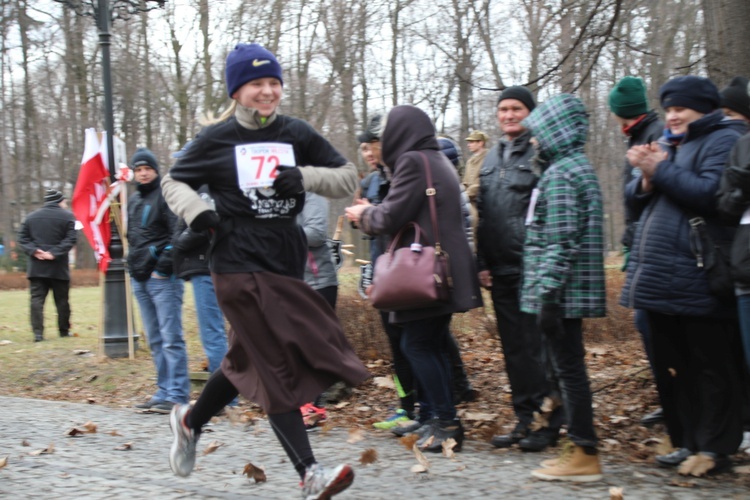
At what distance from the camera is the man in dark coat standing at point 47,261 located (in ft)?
42.0

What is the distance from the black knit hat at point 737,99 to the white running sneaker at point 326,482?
2.94m

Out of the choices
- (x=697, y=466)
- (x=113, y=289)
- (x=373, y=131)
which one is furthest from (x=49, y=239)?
(x=697, y=466)

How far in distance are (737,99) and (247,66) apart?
2755mm

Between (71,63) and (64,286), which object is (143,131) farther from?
(64,286)

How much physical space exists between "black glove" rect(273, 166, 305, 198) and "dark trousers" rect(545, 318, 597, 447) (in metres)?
1.59

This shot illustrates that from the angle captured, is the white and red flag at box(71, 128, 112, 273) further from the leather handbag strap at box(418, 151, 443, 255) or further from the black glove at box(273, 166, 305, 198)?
the black glove at box(273, 166, 305, 198)

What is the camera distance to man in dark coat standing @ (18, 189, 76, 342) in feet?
42.0

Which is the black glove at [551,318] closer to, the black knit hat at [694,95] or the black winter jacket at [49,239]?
the black knit hat at [694,95]

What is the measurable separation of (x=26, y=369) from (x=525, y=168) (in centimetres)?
683

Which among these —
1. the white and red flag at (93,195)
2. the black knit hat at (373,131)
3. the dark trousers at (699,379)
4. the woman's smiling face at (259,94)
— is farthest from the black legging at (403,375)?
the white and red flag at (93,195)

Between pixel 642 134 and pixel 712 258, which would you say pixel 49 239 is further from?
pixel 712 258

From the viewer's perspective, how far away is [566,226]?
4.60 m

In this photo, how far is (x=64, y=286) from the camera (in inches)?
516

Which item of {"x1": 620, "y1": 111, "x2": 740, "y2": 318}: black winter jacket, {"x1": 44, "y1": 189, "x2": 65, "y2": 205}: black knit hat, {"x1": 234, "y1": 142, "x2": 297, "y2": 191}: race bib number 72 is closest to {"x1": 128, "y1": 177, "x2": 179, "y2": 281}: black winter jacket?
{"x1": 234, "y1": 142, "x2": 297, "y2": 191}: race bib number 72
